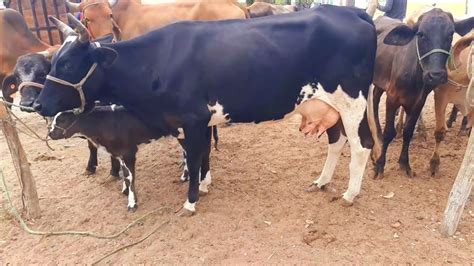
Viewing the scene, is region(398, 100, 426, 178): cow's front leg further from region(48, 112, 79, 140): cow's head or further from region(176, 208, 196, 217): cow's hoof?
region(48, 112, 79, 140): cow's head

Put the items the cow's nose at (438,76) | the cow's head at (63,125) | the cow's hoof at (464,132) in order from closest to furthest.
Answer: the cow's nose at (438,76)
the cow's head at (63,125)
the cow's hoof at (464,132)

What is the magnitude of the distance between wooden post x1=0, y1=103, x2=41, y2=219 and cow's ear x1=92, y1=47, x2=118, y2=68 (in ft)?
2.95

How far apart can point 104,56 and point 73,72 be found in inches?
11.4

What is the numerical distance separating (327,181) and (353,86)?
3.78 feet

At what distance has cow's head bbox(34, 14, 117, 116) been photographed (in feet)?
12.0

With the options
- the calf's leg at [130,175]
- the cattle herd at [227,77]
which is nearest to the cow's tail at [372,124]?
the cattle herd at [227,77]

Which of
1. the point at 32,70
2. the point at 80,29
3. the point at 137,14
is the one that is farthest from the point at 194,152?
the point at 137,14

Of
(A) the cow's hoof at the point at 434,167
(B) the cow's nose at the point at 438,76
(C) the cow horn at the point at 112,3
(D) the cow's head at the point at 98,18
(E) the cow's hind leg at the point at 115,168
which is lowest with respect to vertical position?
(E) the cow's hind leg at the point at 115,168

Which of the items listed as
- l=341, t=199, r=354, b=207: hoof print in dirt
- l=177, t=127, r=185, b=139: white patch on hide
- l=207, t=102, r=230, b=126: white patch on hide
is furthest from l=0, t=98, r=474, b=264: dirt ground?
l=207, t=102, r=230, b=126: white patch on hide

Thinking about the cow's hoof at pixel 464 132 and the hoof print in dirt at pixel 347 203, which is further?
the cow's hoof at pixel 464 132

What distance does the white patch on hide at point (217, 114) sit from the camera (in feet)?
12.7

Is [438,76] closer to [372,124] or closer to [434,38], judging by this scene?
[434,38]

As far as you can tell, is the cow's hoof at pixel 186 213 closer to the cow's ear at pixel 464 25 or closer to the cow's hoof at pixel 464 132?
the cow's ear at pixel 464 25

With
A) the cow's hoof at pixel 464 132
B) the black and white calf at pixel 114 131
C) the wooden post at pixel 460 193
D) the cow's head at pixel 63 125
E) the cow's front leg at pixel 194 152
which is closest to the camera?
the wooden post at pixel 460 193
